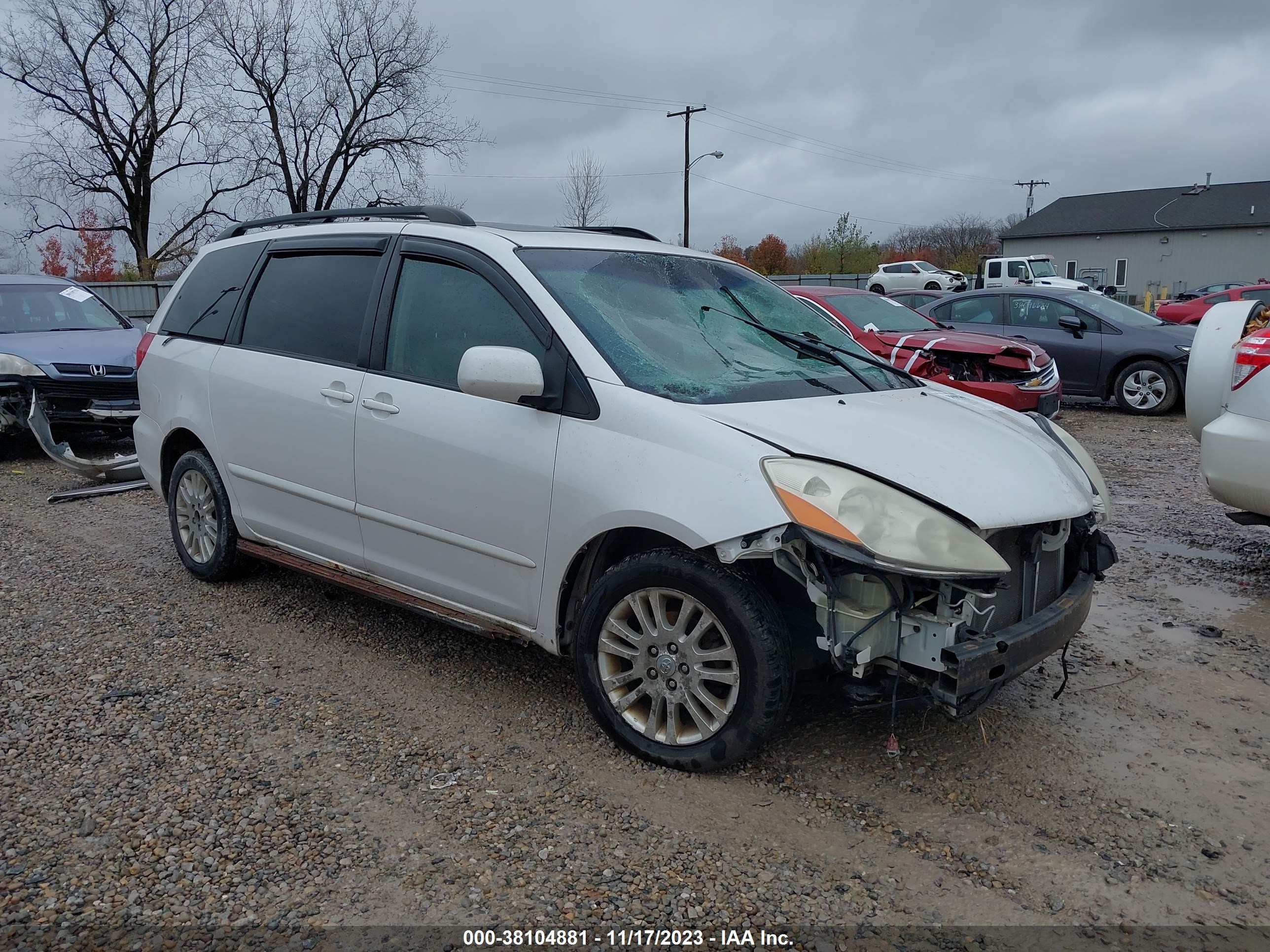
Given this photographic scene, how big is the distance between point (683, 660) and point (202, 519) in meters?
3.12

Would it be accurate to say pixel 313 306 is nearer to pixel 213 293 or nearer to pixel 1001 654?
pixel 213 293

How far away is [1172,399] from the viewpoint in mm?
11625

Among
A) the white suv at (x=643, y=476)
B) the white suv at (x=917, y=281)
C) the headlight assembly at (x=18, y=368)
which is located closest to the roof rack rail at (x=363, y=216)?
the white suv at (x=643, y=476)

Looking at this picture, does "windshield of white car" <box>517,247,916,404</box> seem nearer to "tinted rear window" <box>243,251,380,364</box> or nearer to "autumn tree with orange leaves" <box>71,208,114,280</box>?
"tinted rear window" <box>243,251,380,364</box>

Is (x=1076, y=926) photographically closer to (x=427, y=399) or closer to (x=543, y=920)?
(x=543, y=920)

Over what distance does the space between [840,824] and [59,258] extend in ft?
155

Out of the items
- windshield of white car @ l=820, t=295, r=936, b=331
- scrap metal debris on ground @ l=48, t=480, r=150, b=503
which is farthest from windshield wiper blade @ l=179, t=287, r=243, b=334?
windshield of white car @ l=820, t=295, r=936, b=331

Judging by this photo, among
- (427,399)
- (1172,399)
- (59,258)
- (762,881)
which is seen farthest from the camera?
(59,258)

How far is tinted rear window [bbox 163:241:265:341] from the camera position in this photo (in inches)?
194

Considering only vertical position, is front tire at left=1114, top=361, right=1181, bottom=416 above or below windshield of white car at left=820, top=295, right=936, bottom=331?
below

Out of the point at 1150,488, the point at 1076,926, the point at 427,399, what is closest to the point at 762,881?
the point at 1076,926

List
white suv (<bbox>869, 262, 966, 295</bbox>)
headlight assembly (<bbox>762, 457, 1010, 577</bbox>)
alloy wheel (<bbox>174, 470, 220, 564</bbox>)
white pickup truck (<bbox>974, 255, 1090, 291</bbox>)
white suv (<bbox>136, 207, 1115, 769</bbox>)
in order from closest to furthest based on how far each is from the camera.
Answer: headlight assembly (<bbox>762, 457, 1010, 577</bbox>) → white suv (<bbox>136, 207, 1115, 769</bbox>) → alloy wheel (<bbox>174, 470, 220, 564</bbox>) → white pickup truck (<bbox>974, 255, 1090, 291</bbox>) → white suv (<bbox>869, 262, 966, 295</bbox>)

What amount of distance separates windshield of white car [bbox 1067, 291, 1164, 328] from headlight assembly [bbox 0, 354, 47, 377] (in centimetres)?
1151

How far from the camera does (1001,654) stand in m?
2.88
